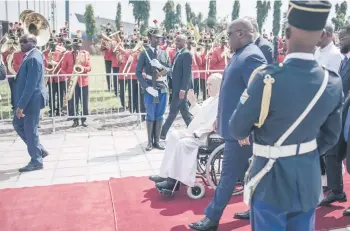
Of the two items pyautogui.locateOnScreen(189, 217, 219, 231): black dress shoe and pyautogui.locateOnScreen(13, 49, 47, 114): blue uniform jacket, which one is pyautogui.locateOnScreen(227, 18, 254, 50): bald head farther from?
pyautogui.locateOnScreen(13, 49, 47, 114): blue uniform jacket

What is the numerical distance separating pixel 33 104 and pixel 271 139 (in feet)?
13.2

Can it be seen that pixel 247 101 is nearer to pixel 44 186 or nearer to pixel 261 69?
pixel 261 69

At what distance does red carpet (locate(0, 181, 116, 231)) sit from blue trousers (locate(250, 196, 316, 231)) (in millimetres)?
1788

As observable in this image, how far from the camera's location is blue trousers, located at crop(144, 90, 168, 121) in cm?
666

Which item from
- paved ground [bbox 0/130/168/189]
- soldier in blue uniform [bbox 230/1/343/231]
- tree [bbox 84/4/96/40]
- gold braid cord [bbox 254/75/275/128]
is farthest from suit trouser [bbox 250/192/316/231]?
tree [bbox 84/4/96/40]

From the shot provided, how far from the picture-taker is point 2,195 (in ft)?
15.4

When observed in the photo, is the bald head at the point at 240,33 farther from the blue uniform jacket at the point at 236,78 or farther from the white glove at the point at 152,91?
the white glove at the point at 152,91

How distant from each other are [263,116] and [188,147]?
2.23 meters

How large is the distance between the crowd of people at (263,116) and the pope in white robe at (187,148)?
0.04 feet

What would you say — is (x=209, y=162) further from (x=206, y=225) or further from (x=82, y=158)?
(x=82, y=158)

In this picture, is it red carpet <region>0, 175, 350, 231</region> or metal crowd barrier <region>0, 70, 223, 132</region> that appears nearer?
red carpet <region>0, 175, 350, 231</region>

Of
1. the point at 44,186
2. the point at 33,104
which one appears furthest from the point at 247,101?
the point at 33,104

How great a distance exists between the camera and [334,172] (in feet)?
14.0

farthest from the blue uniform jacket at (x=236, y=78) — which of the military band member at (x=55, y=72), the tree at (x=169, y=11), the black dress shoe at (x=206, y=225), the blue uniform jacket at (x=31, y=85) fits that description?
the tree at (x=169, y=11)
